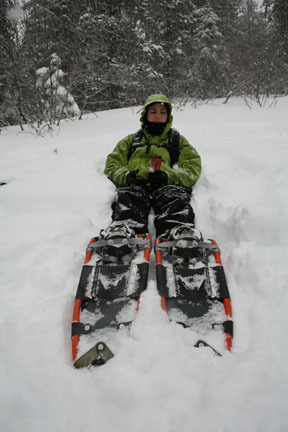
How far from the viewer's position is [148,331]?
4.48 feet

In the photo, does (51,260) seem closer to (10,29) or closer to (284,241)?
(284,241)

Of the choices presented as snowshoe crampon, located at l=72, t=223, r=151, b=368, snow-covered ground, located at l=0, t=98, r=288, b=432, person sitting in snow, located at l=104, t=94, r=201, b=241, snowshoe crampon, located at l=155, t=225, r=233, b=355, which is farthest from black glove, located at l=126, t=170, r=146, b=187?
snowshoe crampon, located at l=155, t=225, r=233, b=355

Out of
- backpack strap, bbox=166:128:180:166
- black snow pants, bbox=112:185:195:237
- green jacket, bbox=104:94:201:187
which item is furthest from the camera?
backpack strap, bbox=166:128:180:166

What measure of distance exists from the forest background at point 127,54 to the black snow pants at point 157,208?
4261 millimetres

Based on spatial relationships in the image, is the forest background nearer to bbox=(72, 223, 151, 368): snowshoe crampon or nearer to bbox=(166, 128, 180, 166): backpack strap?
bbox=(166, 128, 180, 166): backpack strap

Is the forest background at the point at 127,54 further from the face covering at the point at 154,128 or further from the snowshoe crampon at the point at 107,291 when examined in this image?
the snowshoe crampon at the point at 107,291

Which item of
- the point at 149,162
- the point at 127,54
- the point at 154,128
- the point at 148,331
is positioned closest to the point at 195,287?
the point at 148,331

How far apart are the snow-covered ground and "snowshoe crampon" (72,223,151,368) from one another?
76 mm

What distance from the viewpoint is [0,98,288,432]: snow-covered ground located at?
1037mm

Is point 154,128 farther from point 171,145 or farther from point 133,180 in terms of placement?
point 133,180

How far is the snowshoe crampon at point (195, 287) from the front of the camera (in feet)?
4.64

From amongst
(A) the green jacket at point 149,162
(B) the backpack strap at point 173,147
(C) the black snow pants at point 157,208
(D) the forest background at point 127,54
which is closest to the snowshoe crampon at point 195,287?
(C) the black snow pants at point 157,208

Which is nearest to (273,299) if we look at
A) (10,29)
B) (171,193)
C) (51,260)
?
(171,193)

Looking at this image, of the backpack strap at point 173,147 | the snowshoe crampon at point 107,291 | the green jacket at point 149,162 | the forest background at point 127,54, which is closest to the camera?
the snowshoe crampon at point 107,291
